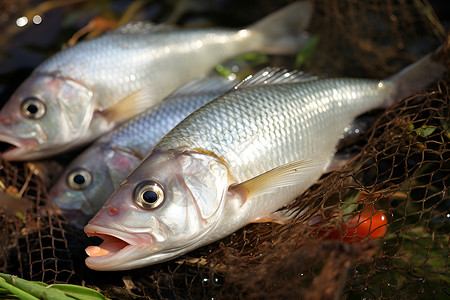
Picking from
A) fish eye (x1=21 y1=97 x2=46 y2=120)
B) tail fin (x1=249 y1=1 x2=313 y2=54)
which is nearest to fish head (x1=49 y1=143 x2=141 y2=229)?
fish eye (x1=21 y1=97 x2=46 y2=120)

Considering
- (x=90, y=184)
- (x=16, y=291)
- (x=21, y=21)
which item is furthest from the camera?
(x=21, y=21)

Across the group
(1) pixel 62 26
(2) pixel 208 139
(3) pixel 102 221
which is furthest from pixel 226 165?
(1) pixel 62 26

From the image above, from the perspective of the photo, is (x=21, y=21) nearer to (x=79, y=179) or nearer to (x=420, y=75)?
(x=79, y=179)

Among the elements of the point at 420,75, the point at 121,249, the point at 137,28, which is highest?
the point at 137,28

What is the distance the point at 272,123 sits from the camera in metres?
2.79

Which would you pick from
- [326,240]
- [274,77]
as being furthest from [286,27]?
[326,240]

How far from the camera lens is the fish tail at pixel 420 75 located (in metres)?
3.28

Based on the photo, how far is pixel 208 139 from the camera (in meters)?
2.60

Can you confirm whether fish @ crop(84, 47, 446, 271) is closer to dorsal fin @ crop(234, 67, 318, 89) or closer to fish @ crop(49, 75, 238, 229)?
dorsal fin @ crop(234, 67, 318, 89)

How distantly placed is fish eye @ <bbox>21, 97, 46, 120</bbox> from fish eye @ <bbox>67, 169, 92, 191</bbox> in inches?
24.7

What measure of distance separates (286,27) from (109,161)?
2.46m

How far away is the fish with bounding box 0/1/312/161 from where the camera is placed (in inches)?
134

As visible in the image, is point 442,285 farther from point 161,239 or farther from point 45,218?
point 45,218

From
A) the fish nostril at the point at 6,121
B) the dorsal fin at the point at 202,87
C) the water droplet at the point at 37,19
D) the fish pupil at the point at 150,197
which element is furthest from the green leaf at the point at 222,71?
the water droplet at the point at 37,19
